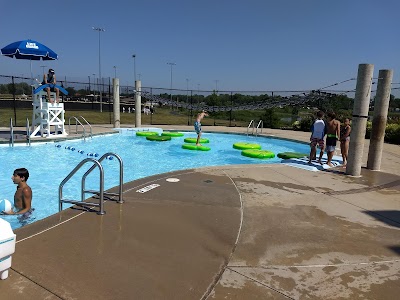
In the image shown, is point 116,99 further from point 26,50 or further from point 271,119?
point 271,119

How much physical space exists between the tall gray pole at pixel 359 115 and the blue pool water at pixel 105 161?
14.5 ft

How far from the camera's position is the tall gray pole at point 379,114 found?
8.16 m

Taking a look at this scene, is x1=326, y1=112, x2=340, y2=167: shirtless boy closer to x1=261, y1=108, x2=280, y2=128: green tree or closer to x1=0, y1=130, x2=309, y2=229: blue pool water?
x1=0, y1=130, x2=309, y2=229: blue pool water

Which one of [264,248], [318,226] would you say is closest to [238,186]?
[318,226]

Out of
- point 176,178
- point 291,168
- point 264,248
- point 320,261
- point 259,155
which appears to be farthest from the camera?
point 259,155

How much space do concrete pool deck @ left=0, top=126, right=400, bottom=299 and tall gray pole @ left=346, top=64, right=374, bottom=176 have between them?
1750mm

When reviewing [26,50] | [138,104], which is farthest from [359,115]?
[138,104]

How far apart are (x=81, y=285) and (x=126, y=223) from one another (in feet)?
4.78

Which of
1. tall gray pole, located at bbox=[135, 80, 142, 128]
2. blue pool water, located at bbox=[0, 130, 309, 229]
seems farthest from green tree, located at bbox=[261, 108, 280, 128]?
tall gray pole, located at bbox=[135, 80, 142, 128]

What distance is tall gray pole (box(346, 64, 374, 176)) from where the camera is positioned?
7453mm

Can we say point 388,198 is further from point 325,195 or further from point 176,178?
point 176,178

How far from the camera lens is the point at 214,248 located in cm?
375

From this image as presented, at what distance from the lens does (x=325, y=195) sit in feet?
20.2

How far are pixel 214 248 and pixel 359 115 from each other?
5704 millimetres
